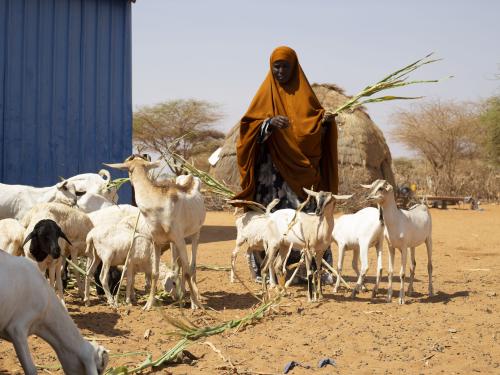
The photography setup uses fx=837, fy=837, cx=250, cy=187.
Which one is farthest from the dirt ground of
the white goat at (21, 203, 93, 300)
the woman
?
the woman

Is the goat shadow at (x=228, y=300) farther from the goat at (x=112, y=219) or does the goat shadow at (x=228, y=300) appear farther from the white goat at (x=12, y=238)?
the white goat at (x=12, y=238)

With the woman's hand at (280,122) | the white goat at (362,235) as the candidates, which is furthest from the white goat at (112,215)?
the white goat at (362,235)

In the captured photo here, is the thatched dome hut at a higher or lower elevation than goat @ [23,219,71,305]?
higher

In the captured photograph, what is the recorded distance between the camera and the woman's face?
1045 centimetres

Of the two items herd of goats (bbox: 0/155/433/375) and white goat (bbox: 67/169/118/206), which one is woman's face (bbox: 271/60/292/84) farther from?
white goat (bbox: 67/169/118/206)

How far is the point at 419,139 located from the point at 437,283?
96.5 ft

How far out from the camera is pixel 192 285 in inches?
345

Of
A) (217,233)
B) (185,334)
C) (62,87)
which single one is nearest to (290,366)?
(185,334)

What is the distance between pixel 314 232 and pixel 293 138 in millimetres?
1668

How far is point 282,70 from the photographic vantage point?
10.5 meters

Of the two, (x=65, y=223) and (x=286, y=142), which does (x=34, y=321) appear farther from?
(x=286, y=142)

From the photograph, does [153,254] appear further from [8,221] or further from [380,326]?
[380,326]

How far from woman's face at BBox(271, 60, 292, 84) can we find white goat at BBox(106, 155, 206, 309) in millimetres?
2366

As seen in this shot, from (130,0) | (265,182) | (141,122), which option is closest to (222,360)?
(265,182)
